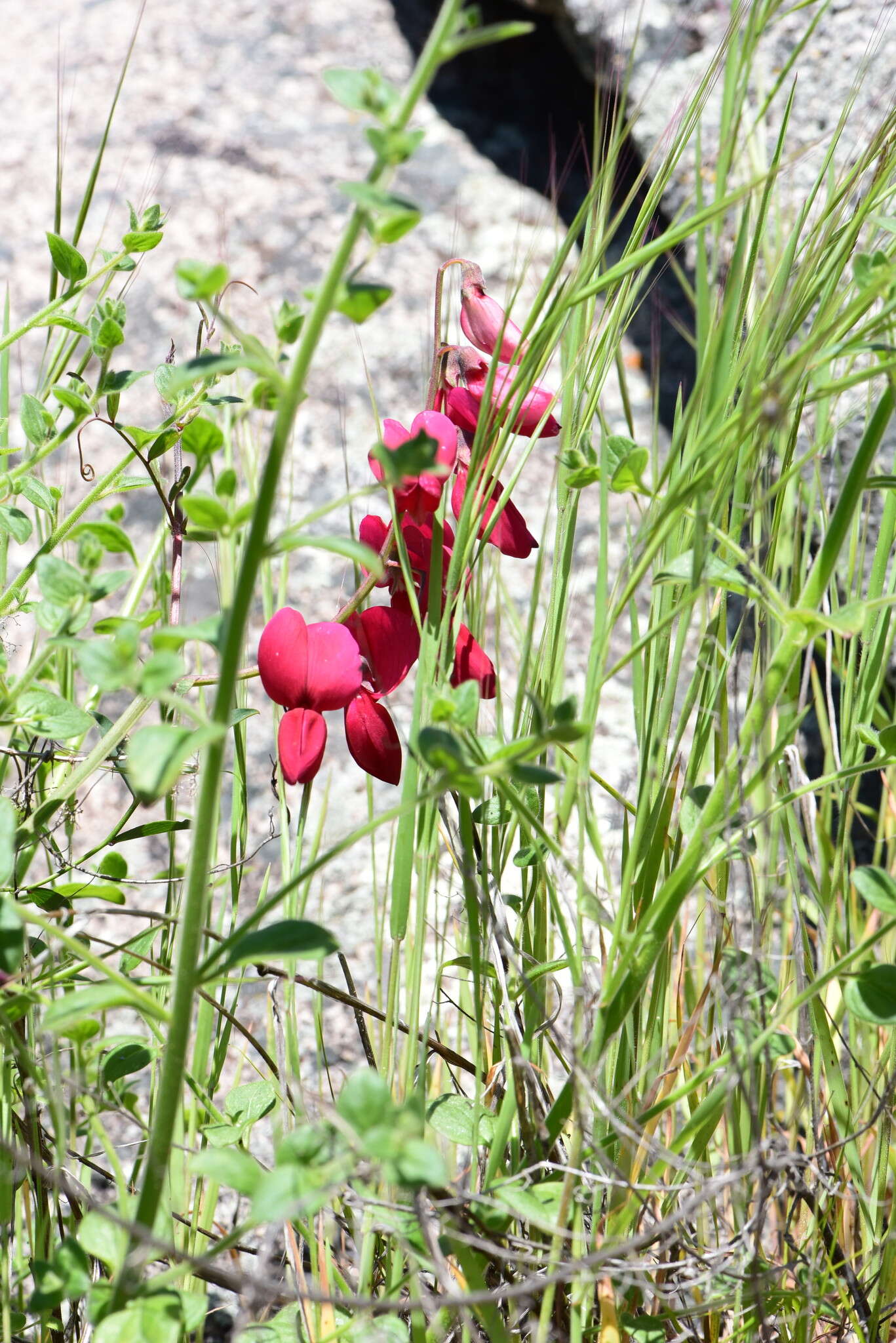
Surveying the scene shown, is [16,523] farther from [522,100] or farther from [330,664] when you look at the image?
[522,100]

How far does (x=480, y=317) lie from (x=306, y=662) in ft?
0.69

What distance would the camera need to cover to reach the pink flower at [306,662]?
1.59 ft

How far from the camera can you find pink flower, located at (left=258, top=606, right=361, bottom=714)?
19.0 inches

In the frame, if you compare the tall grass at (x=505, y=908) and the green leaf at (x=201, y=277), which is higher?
the green leaf at (x=201, y=277)

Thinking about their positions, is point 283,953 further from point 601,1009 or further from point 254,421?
point 254,421

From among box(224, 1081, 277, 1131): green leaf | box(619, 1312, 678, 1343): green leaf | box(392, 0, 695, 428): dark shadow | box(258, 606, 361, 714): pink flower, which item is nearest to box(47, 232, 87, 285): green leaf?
box(258, 606, 361, 714): pink flower

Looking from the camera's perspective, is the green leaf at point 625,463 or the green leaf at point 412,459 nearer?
the green leaf at point 412,459

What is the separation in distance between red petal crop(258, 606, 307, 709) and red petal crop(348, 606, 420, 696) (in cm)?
4

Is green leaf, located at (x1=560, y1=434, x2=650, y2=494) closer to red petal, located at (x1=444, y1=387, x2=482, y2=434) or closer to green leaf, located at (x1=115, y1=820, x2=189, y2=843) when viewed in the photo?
red petal, located at (x1=444, y1=387, x2=482, y2=434)

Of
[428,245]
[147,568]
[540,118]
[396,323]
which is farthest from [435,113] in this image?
[147,568]

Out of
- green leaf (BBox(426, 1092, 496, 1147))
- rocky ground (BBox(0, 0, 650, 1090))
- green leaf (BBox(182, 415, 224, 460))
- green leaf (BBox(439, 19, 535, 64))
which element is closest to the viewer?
green leaf (BBox(439, 19, 535, 64))

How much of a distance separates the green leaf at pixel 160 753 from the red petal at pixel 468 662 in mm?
227

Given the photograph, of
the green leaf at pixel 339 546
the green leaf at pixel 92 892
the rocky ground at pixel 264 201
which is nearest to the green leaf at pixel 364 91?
the green leaf at pixel 339 546

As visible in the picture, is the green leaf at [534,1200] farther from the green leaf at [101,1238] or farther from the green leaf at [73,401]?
the green leaf at [73,401]
